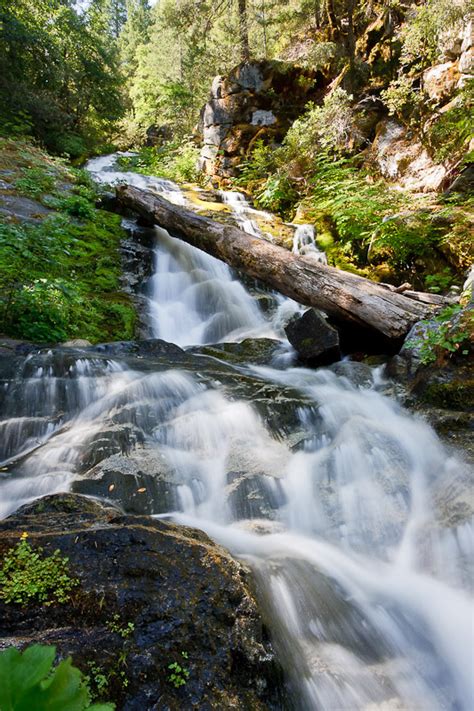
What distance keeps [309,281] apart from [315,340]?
3.20 ft

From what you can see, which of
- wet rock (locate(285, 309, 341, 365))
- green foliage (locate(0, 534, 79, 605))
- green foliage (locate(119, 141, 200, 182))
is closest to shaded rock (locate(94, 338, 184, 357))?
wet rock (locate(285, 309, 341, 365))

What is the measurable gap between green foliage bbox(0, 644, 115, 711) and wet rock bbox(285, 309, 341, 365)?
538 cm

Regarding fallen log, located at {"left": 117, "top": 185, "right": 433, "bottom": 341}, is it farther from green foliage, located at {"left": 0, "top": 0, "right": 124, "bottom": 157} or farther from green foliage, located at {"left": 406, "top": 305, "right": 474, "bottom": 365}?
green foliage, located at {"left": 0, "top": 0, "right": 124, "bottom": 157}

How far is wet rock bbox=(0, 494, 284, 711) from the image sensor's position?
55.4 inches

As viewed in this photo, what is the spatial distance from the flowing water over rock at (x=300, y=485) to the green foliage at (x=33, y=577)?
114 centimetres

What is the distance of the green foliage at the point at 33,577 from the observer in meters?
1.59

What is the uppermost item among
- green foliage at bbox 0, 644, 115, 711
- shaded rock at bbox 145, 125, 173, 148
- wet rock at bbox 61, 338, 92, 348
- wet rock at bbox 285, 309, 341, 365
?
shaded rock at bbox 145, 125, 173, 148

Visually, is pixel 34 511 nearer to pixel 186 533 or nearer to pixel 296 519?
pixel 186 533

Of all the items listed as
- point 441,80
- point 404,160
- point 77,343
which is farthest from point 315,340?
point 441,80

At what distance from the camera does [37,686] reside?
0.54 metres

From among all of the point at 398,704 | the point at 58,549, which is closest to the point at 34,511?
the point at 58,549

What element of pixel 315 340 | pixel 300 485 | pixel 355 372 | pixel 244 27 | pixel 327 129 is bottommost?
pixel 300 485

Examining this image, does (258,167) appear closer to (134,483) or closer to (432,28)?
(432,28)

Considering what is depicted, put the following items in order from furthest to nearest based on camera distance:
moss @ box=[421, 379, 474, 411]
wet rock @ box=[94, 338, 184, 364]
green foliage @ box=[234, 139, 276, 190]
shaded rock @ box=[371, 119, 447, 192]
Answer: green foliage @ box=[234, 139, 276, 190] → shaded rock @ box=[371, 119, 447, 192] → wet rock @ box=[94, 338, 184, 364] → moss @ box=[421, 379, 474, 411]
